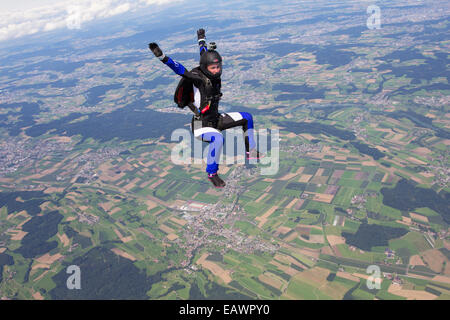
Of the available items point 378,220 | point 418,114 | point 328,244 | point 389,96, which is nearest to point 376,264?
point 328,244

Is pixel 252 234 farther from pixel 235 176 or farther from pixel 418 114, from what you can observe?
pixel 418 114

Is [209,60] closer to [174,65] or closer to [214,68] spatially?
[214,68]

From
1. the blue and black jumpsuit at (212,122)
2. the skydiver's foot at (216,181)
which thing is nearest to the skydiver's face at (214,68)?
the blue and black jumpsuit at (212,122)

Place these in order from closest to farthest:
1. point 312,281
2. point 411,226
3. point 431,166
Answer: point 312,281, point 411,226, point 431,166

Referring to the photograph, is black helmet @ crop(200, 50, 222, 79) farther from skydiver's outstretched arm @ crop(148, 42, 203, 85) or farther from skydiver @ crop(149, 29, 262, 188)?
skydiver's outstretched arm @ crop(148, 42, 203, 85)

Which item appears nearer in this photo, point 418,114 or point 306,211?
point 306,211

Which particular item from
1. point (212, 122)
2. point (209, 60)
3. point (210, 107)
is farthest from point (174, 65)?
point (212, 122)

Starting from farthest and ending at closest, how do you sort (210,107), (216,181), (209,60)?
(216,181)
(210,107)
(209,60)
